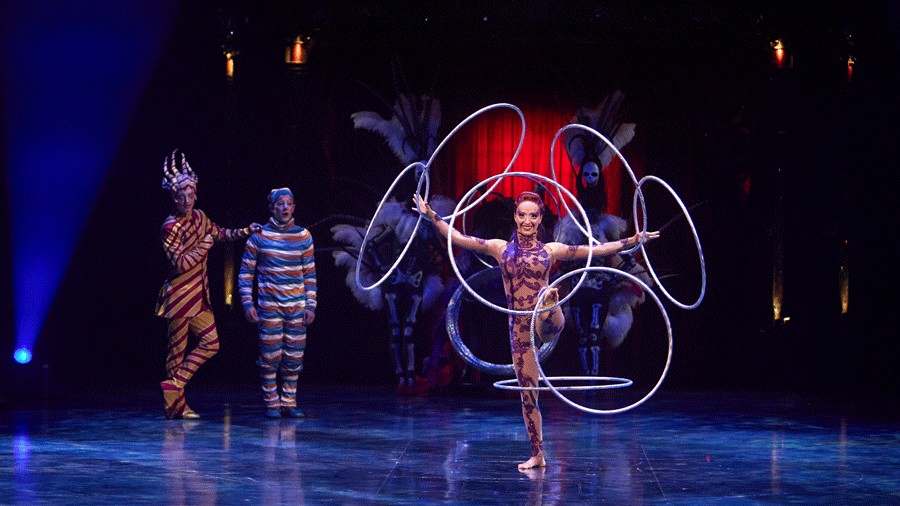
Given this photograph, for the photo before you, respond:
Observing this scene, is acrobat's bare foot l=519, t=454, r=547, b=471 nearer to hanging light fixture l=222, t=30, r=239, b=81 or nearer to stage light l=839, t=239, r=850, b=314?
stage light l=839, t=239, r=850, b=314

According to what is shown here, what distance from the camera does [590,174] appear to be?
36.2ft

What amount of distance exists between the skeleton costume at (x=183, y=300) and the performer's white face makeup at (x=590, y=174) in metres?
3.60

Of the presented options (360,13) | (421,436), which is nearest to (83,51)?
(360,13)

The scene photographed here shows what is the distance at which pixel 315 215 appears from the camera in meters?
11.6

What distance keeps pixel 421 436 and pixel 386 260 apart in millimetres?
3260

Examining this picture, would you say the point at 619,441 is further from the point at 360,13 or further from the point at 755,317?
the point at 360,13

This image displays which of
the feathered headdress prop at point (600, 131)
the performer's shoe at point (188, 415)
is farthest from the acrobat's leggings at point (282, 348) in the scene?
the feathered headdress prop at point (600, 131)

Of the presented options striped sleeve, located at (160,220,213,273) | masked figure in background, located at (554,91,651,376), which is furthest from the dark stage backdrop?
striped sleeve, located at (160,220,213,273)

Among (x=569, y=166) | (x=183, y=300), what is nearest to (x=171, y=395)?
(x=183, y=300)

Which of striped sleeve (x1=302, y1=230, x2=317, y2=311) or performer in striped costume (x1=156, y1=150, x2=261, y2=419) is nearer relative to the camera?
performer in striped costume (x1=156, y1=150, x2=261, y2=419)

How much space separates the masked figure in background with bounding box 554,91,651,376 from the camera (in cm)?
1101

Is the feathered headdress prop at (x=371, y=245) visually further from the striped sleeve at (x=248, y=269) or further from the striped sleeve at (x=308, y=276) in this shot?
the striped sleeve at (x=248, y=269)

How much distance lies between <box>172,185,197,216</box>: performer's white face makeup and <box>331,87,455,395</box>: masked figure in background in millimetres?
2435

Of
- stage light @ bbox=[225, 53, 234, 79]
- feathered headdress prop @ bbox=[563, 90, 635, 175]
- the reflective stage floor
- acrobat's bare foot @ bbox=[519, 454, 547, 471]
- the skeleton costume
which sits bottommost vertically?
the reflective stage floor
